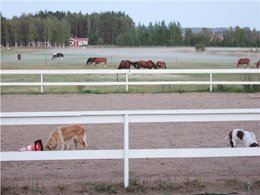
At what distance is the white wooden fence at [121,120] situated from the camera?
197 inches

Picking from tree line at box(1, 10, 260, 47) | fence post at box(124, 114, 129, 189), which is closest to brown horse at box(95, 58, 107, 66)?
tree line at box(1, 10, 260, 47)

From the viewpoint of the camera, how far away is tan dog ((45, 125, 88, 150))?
707 centimetres

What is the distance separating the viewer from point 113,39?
29.9 meters

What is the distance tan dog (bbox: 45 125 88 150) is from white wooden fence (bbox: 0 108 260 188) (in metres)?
1.98

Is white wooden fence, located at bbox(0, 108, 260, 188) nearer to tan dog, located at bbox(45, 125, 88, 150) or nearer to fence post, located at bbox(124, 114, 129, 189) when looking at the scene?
fence post, located at bbox(124, 114, 129, 189)

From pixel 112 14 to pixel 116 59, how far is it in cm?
389

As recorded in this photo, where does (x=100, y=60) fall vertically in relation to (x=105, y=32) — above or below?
below

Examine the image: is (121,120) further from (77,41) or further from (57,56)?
(57,56)

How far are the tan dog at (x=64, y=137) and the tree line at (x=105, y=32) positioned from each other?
22.5 meters

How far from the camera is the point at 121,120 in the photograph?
511cm

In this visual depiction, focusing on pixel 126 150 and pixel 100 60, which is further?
pixel 100 60

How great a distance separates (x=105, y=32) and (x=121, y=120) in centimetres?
2529

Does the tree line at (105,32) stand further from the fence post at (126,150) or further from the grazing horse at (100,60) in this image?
the fence post at (126,150)

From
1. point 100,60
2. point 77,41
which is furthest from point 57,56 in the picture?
point 77,41
